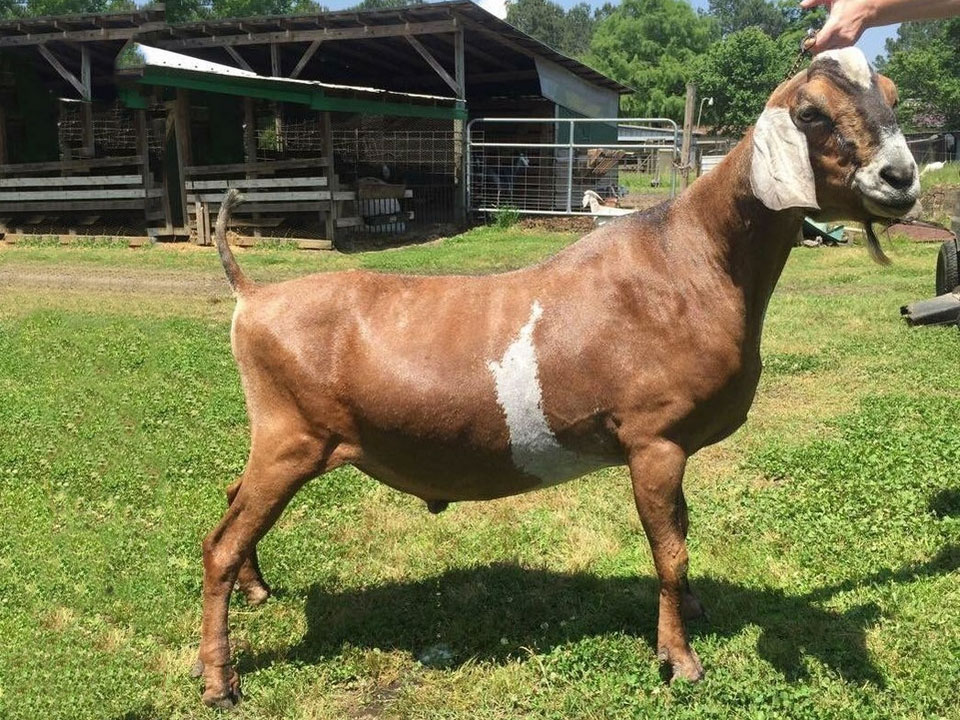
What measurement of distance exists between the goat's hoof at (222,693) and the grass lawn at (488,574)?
0.17ft

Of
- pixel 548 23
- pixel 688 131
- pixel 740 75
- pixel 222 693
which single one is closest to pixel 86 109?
pixel 688 131

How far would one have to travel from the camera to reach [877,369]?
742 cm

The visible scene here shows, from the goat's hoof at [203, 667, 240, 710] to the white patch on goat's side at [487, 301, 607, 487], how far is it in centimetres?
147

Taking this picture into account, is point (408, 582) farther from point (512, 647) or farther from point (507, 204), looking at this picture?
point (507, 204)

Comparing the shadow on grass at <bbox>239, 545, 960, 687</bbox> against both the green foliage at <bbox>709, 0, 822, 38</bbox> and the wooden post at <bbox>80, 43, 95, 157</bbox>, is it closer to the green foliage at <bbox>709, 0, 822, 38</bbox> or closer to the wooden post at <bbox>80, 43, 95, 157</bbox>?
the wooden post at <bbox>80, 43, 95, 157</bbox>

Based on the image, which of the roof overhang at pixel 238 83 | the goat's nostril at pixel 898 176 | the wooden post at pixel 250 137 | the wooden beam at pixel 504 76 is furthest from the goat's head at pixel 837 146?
the wooden beam at pixel 504 76

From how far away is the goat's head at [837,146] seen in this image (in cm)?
280

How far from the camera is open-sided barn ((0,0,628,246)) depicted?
53.6 feet

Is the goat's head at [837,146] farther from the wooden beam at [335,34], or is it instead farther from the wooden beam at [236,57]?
the wooden beam at [236,57]

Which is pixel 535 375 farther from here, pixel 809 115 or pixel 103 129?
pixel 103 129

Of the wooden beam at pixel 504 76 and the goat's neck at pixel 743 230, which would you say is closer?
the goat's neck at pixel 743 230

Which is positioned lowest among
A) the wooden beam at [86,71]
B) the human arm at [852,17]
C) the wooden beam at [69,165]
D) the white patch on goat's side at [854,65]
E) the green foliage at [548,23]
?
the wooden beam at [69,165]

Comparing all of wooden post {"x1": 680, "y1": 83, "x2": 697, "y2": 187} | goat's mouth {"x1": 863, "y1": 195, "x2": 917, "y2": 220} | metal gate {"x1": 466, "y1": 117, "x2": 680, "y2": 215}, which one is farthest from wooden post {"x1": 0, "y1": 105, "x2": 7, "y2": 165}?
goat's mouth {"x1": 863, "y1": 195, "x2": 917, "y2": 220}

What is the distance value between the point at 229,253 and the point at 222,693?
186cm
